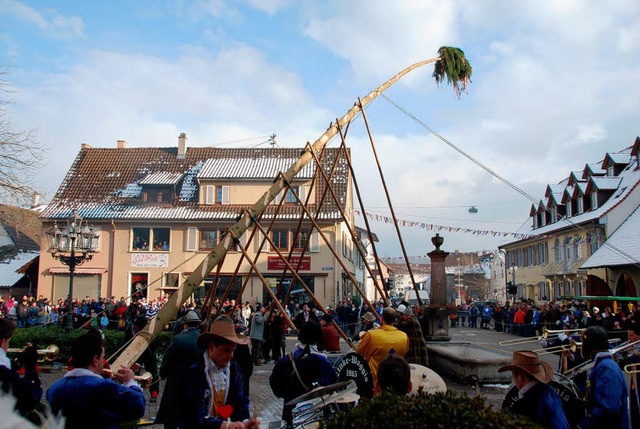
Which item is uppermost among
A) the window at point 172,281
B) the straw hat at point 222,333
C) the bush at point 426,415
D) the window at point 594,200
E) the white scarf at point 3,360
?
the window at point 594,200

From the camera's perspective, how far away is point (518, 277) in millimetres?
47062

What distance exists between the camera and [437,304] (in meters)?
14.6

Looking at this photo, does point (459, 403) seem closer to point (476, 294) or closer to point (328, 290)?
point (328, 290)

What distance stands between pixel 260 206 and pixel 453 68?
20.4 ft

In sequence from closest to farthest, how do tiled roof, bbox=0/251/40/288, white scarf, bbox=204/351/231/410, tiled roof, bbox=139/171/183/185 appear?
white scarf, bbox=204/351/231/410, tiled roof, bbox=139/171/183/185, tiled roof, bbox=0/251/40/288

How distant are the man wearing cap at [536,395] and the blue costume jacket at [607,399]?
45 cm

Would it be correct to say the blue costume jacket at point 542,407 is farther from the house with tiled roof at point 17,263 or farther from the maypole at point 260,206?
the house with tiled roof at point 17,263

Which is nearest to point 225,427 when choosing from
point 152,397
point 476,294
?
point 152,397

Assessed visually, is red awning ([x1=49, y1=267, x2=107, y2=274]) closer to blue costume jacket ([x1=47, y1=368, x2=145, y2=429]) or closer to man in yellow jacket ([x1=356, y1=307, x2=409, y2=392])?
man in yellow jacket ([x1=356, y1=307, x2=409, y2=392])

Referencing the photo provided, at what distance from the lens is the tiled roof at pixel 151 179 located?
1388 inches

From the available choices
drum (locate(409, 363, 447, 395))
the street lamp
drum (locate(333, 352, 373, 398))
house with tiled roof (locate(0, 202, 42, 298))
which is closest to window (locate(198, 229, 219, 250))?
house with tiled roof (locate(0, 202, 42, 298))

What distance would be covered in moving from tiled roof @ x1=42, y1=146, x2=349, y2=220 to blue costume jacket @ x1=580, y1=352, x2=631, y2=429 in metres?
28.5

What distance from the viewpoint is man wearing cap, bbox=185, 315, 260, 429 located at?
4215mm

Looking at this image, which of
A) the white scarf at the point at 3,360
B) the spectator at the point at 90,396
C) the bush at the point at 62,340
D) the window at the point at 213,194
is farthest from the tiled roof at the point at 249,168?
the spectator at the point at 90,396
